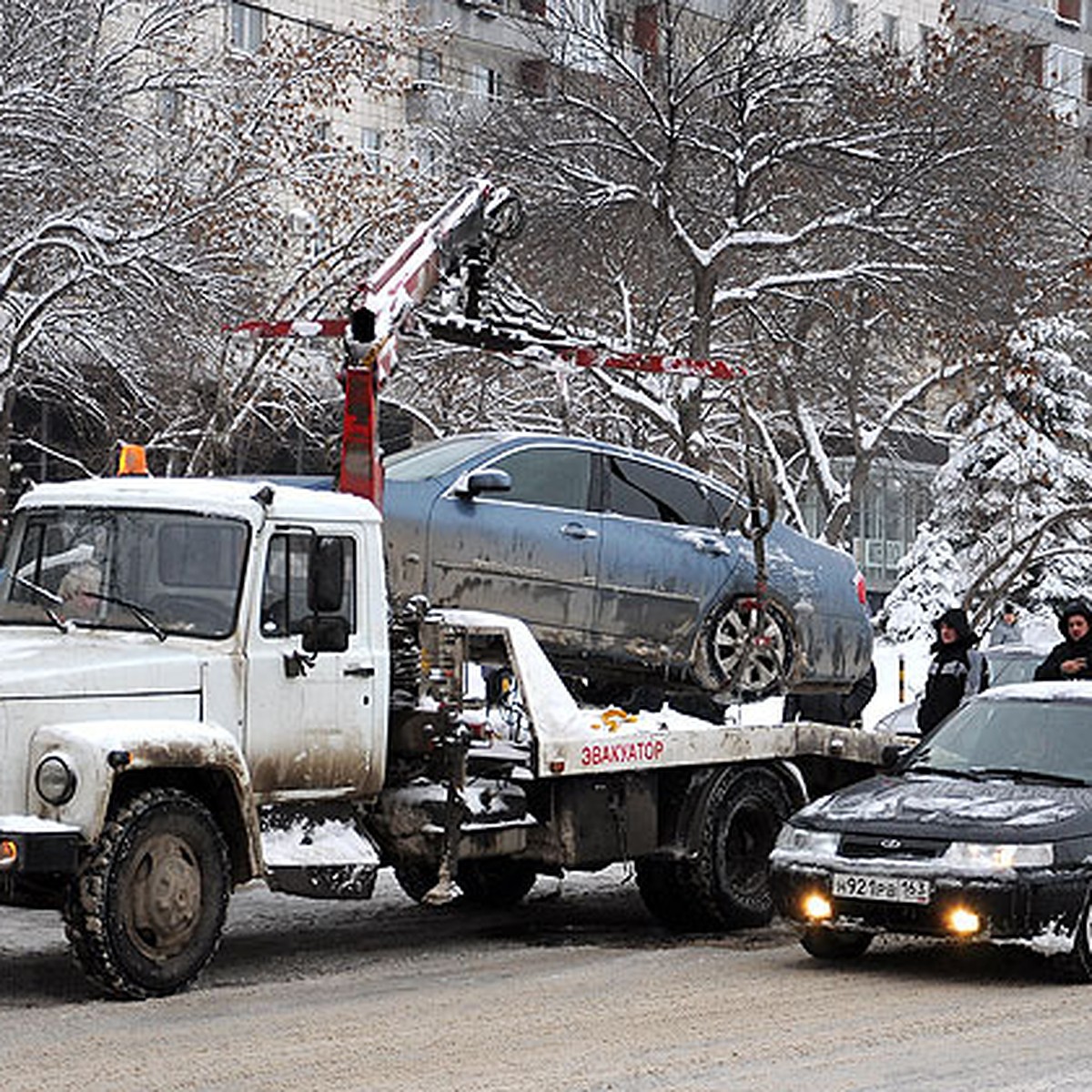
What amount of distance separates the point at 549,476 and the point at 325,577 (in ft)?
9.40

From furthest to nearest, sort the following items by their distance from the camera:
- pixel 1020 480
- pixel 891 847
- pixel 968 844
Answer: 1. pixel 1020 480
2. pixel 891 847
3. pixel 968 844

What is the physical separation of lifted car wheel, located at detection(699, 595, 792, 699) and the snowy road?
5.23ft

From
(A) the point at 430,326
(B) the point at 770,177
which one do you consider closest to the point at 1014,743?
(A) the point at 430,326

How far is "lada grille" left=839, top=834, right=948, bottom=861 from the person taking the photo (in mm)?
11000

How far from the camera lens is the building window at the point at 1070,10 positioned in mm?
67125

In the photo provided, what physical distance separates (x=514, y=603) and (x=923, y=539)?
36621 millimetres

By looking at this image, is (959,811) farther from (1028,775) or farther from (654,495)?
(654,495)

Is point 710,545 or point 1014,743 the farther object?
point 710,545

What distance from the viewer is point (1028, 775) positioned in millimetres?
11711

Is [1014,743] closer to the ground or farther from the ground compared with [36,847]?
farther from the ground

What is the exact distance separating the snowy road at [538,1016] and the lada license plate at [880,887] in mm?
391

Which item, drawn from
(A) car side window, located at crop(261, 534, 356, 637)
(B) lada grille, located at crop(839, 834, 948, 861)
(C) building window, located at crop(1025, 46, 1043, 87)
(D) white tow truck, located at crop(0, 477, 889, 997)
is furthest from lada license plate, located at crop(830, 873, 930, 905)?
(C) building window, located at crop(1025, 46, 1043, 87)

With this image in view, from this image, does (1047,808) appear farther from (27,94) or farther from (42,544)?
(27,94)

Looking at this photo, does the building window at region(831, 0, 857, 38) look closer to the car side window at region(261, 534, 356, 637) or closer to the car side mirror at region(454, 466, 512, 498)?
the car side mirror at region(454, 466, 512, 498)
